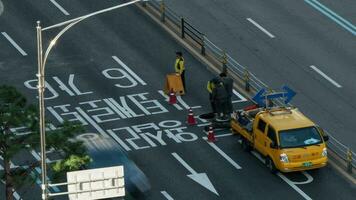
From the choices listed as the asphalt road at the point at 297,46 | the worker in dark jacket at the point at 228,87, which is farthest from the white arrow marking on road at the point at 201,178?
the asphalt road at the point at 297,46

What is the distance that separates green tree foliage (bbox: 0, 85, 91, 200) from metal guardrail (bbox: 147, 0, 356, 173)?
13.9 meters

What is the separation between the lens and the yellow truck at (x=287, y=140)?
48.0 m

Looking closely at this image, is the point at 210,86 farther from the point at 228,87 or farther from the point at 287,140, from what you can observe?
the point at 287,140

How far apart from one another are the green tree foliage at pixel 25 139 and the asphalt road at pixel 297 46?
15676 millimetres

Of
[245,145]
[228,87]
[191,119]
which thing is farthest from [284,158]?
[191,119]

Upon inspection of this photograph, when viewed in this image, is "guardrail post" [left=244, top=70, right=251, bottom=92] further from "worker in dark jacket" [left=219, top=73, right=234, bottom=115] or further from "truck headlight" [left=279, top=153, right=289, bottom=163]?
"truck headlight" [left=279, top=153, right=289, bottom=163]

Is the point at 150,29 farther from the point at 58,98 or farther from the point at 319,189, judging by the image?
the point at 319,189

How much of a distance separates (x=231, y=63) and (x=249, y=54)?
5.32 ft

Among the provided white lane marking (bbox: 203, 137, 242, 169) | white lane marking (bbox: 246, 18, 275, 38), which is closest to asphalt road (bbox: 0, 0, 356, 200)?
white lane marking (bbox: 203, 137, 242, 169)

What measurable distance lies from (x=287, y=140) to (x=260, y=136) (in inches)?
56.1

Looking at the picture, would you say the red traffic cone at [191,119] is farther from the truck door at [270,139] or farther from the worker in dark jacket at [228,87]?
the truck door at [270,139]

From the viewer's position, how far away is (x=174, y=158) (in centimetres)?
5000

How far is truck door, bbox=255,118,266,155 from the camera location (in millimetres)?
49250

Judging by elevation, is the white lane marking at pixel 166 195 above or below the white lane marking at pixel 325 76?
below
